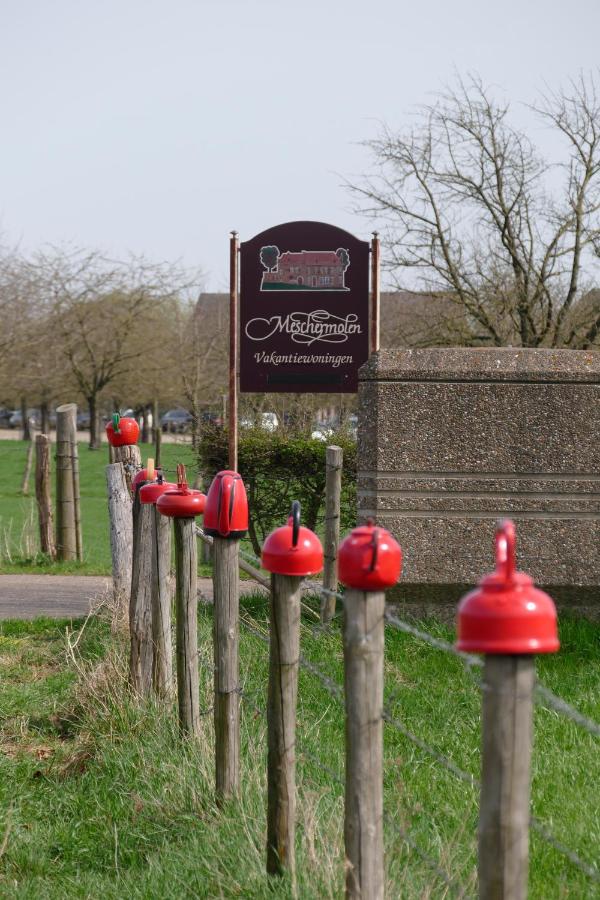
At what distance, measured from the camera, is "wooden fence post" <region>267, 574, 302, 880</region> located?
333cm

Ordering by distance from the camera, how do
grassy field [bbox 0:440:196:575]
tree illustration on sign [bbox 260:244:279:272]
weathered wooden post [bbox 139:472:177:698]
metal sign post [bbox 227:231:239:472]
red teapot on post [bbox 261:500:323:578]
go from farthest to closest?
1. grassy field [bbox 0:440:196:575]
2. tree illustration on sign [bbox 260:244:279:272]
3. metal sign post [bbox 227:231:239:472]
4. weathered wooden post [bbox 139:472:177:698]
5. red teapot on post [bbox 261:500:323:578]

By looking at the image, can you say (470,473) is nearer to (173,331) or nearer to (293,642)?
(293,642)

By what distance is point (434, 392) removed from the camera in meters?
7.07

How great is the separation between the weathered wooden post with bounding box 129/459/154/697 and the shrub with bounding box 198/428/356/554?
389 cm

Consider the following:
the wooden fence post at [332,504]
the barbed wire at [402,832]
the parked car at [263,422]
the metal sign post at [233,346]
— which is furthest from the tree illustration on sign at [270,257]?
the barbed wire at [402,832]

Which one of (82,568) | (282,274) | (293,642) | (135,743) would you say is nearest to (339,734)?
(135,743)

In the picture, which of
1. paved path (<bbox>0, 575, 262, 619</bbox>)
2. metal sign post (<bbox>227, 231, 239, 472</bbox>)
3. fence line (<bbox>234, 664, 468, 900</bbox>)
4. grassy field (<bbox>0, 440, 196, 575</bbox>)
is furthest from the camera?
grassy field (<bbox>0, 440, 196, 575</bbox>)

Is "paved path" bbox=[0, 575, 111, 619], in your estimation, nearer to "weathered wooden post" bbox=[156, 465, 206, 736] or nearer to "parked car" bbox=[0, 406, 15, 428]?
"weathered wooden post" bbox=[156, 465, 206, 736]

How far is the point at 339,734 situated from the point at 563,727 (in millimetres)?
1022

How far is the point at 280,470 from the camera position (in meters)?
9.99

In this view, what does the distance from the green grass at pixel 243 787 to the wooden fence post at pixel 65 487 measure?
219 inches

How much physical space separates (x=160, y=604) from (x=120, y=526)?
264 cm

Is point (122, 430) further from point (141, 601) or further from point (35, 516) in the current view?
point (35, 516)

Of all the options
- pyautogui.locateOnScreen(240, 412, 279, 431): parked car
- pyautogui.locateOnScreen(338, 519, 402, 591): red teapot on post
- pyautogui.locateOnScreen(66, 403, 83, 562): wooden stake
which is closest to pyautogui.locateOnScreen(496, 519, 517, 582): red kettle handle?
pyautogui.locateOnScreen(338, 519, 402, 591): red teapot on post
